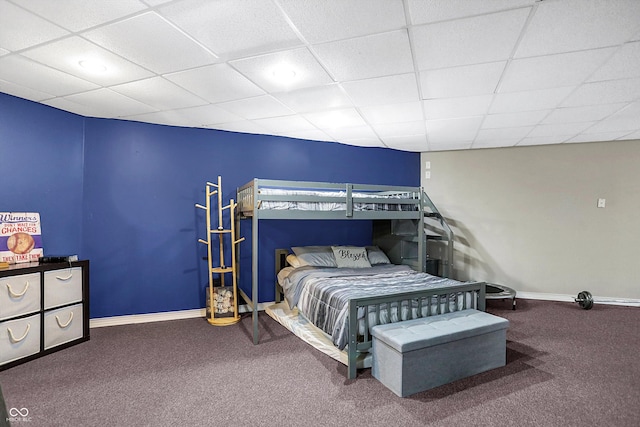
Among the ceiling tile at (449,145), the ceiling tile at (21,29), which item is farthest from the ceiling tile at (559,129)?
the ceiling tile at (21,29)

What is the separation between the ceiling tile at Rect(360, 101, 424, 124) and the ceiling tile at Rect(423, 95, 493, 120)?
0.31 ft

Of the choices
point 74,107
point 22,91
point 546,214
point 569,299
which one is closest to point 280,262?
point 74,107

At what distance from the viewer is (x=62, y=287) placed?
9.43 feet

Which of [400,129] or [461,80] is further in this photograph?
[400,129]

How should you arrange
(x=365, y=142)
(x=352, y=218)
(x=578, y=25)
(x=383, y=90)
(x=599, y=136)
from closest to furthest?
(x=578, y=25), (x=383, y=90), (x=352, y=218), (x=599, y=136), (x=365, y=142)

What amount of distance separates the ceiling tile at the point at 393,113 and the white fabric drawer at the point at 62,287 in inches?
123

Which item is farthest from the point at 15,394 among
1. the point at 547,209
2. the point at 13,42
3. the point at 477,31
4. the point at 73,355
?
the point at 547,209

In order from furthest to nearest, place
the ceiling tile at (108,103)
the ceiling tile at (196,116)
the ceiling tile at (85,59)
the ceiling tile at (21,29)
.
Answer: the ceiling tile at (196,116), the ceiling tile at (108,103), the ceiling tile at (85,59), the ceiling tile at (21,29)

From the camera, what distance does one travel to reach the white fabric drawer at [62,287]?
9.09 ft

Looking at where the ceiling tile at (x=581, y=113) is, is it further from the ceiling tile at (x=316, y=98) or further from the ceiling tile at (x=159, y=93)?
the ceiling tile at (x=159, y=93)

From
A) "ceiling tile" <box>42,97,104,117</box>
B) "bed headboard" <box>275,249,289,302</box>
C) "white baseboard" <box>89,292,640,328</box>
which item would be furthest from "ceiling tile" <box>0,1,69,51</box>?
"bed headboard" <box>275,249,289,302</box>

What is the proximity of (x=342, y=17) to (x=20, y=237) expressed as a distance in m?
3.20

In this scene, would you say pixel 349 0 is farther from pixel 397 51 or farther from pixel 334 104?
pixel 334 104

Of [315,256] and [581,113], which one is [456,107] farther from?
[315,256]
